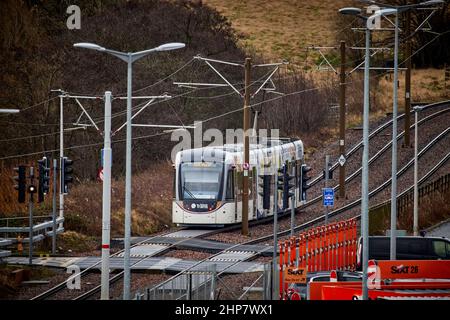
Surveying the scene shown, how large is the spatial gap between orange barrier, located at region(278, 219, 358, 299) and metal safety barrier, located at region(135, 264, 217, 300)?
456cm

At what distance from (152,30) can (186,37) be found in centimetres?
355

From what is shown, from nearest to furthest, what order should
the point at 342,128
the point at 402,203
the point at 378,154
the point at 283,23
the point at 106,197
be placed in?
the point at 106,197 < the point at 402,203 < the point at 342,128 < the point at 378,154 < the point at 283,23

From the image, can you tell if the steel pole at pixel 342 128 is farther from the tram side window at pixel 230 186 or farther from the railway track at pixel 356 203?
the tram side window at pixel 230 186

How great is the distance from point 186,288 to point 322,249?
12.2m

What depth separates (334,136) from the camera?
248 feet

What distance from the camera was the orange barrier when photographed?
37.3 m

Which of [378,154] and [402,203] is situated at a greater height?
[378,154]

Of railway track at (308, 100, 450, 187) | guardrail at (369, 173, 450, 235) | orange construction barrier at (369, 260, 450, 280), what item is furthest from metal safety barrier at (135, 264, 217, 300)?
railway track at (308, 100, 450, 187)

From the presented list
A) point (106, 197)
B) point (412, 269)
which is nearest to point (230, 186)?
point (106, 197)

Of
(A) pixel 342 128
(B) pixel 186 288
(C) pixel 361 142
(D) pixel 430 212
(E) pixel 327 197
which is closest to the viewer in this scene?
(B) pixel 186 288

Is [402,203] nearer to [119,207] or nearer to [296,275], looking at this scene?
[119,207]

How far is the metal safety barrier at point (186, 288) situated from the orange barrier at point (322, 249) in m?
4.56

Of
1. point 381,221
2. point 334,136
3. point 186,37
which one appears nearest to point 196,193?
point 381,221

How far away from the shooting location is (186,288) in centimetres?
2912
